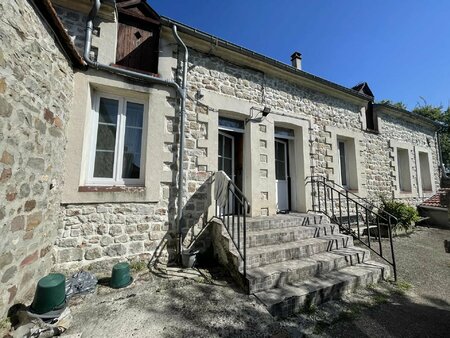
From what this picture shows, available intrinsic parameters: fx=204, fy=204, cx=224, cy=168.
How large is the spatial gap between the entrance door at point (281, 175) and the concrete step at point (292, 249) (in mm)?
1548

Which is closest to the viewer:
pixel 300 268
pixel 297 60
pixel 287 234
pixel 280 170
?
pixel 300 268

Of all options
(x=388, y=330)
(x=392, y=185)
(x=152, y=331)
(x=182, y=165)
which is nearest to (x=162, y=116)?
(x=182, y=165)

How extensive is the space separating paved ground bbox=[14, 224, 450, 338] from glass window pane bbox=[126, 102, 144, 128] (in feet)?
8.72

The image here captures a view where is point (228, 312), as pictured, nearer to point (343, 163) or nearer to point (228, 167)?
point (228, 167)

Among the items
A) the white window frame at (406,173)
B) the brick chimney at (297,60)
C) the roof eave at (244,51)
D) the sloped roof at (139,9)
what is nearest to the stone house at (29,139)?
the sloped roof at (139,9)

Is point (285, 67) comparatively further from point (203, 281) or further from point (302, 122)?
point (203, 281)

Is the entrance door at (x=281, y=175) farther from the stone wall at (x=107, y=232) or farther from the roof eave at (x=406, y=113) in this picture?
the roof eave at (x=406, y=113)

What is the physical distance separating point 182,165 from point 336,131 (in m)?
4.93

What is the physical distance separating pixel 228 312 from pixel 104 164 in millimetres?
3079

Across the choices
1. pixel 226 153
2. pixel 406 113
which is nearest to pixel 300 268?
pixel 226 153

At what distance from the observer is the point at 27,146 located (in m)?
2.28

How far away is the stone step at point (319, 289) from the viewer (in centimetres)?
249

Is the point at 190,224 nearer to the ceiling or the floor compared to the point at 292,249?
nearer to the ceiling

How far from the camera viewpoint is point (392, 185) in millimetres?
7359
